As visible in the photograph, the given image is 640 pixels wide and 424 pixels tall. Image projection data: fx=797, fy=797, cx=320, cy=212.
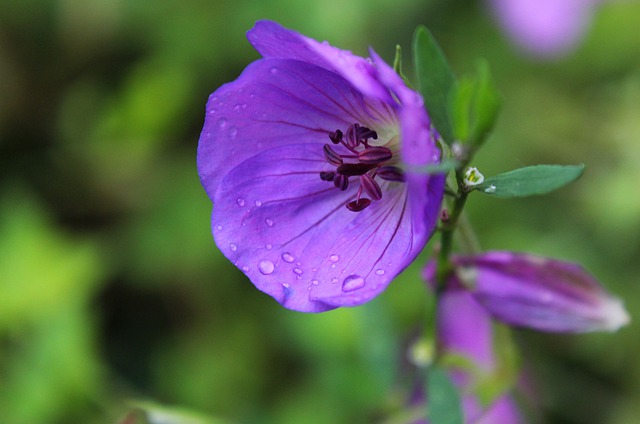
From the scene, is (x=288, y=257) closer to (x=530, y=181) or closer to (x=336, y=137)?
(x=336, y=137)

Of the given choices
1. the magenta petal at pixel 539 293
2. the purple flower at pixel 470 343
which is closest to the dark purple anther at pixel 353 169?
Result: the magenta petal at pixel 539 293

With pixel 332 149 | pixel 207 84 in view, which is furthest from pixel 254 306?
pixel 332 149

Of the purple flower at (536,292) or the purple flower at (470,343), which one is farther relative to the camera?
the purple flower at (470,343)

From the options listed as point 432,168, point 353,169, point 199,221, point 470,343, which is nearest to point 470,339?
point 470,343

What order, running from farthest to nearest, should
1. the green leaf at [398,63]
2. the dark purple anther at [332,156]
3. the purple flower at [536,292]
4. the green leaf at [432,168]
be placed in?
1. the purple flower at [536,292]
2. the dark purple anther at [332,156]
3. the green leaf at [398,63]
4. the green leaf at [432,168]

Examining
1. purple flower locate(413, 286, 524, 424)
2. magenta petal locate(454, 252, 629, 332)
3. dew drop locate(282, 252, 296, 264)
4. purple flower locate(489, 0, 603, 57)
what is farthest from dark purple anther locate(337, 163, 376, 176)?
purple flower locate(489, 0, 603, 57)

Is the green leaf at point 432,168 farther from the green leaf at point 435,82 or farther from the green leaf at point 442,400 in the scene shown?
Result: the green leaf at point 442,400

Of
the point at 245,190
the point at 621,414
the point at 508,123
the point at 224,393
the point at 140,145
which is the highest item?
the point at 245,190

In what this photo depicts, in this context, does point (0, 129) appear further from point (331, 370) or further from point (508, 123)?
point (508, 123)
